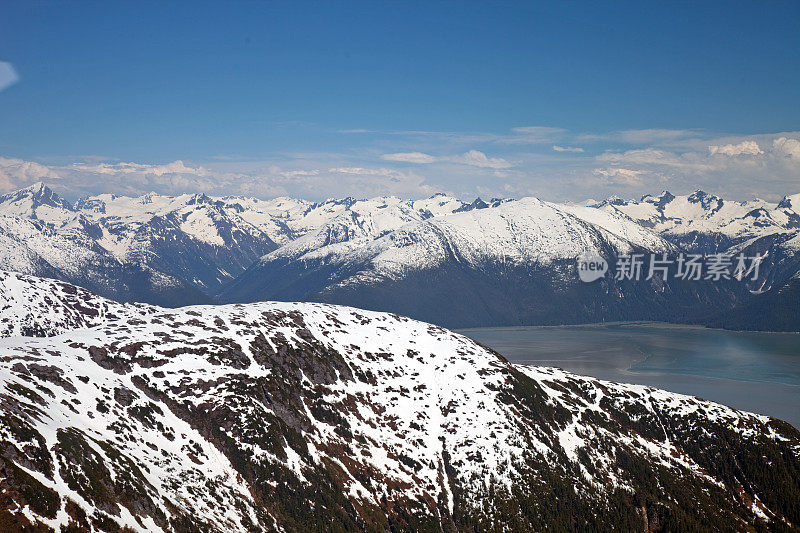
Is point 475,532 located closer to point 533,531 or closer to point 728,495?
point 533,531

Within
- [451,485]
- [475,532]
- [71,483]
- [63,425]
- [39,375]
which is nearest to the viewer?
[71,483]

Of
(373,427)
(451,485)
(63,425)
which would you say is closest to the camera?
(63,425)

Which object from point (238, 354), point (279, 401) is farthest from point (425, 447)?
point (238, 354)

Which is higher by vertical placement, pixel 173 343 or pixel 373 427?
pixel 173 343

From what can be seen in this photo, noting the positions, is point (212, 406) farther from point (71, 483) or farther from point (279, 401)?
point (71, 483)

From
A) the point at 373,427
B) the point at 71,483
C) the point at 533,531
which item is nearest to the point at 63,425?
the point at 71,483

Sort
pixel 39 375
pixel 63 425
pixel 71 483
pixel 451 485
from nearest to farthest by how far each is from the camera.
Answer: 1. pixel 71 483
2. pixel 63 425
3. pixel 39 375
4. pixel 451 485

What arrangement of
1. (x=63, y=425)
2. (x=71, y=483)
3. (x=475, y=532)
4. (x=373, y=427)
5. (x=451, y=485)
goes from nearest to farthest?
1. (x=71, y=483)
2. (x=63, y=425)
3. (x=475, y=532)
4. (x=451, y=485)
5. (x=373, y=427)

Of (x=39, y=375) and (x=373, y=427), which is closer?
(x=39, y=375)

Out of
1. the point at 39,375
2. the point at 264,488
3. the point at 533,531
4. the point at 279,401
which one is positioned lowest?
the point at 533,531
